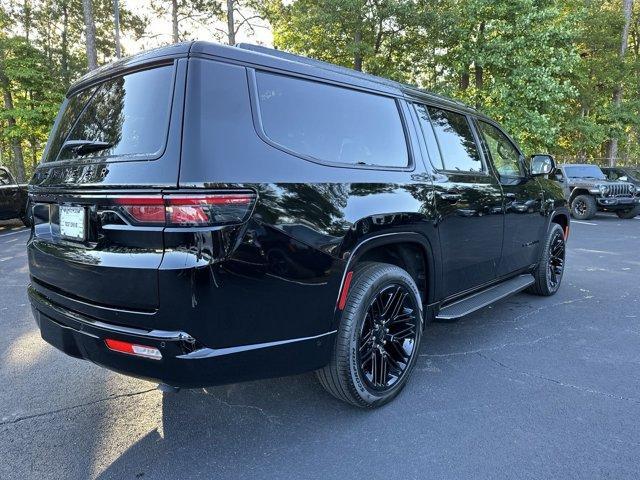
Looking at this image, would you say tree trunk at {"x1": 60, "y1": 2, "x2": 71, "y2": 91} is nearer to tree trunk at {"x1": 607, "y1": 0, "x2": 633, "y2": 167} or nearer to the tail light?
the tail light

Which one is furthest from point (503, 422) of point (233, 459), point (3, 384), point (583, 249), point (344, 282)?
point (583, 249)

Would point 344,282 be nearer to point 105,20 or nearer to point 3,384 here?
point 3,384

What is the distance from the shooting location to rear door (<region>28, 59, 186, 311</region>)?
1926 millimetres

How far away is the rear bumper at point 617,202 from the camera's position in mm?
13586

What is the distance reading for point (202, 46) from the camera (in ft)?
6.71

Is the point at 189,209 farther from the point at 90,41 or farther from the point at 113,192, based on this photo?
the point at 90,41

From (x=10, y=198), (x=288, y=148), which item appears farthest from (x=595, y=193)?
(x=10, y=198)

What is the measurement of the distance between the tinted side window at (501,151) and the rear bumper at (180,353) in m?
2.60

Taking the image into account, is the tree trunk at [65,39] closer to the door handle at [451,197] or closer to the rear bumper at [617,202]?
the rear bumper at [617,202]

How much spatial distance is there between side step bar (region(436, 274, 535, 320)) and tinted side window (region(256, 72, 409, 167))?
117 centimetres

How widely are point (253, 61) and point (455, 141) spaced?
199cm

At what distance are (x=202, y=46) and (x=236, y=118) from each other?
14.1 inches

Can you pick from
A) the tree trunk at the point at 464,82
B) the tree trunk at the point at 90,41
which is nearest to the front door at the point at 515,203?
the tree trunk at the point at 90,41

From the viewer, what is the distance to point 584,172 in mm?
14453
